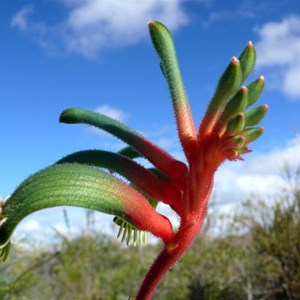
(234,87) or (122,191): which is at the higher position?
(234,87)

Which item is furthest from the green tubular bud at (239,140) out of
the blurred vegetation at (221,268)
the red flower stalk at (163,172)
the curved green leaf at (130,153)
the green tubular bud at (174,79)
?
the blurred vegetation at (221,268)

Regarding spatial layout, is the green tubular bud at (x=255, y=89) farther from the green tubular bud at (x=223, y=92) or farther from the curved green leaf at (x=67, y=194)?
the curved green leaf at (x=67, y=194)

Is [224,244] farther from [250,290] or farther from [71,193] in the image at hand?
[71,193]

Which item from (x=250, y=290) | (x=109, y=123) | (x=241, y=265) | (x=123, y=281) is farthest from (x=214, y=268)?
(x=109, y=123)

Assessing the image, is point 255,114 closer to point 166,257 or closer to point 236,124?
point 236,124

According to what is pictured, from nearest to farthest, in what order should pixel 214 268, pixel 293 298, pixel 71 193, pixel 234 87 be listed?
1. pixel 71 193
2. pixel 234 87
3. pixel 293 298
4. pixel 214 268
